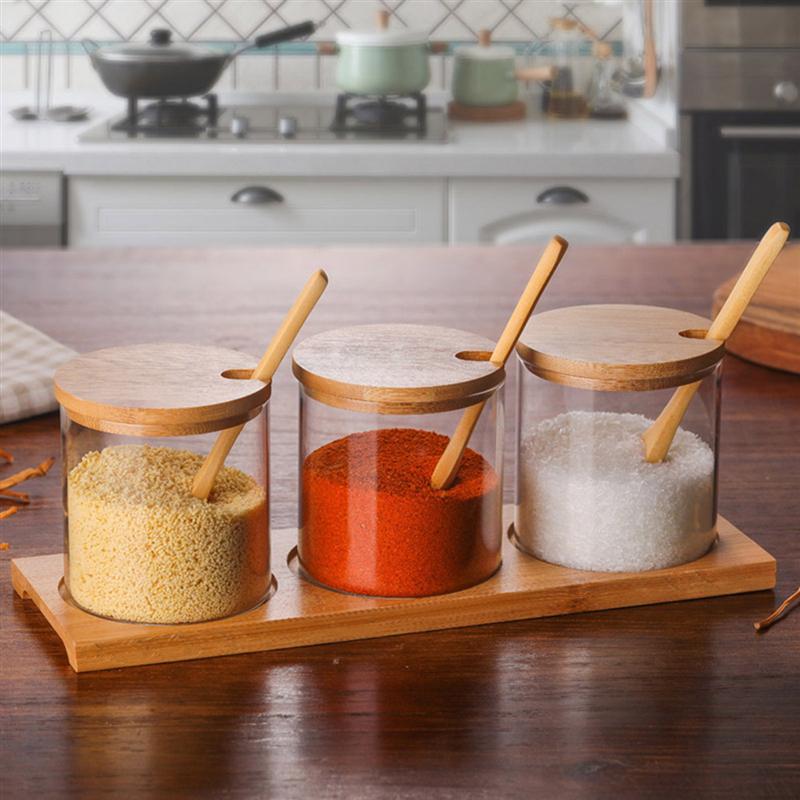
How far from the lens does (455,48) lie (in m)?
3.41

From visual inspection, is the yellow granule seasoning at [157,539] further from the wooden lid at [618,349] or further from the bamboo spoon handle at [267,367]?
the wooden lid at [618,349]

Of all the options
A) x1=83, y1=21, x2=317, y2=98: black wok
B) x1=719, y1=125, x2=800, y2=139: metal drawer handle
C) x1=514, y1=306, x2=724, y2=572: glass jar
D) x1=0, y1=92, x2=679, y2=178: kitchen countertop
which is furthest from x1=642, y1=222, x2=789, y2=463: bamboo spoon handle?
x1=83, y1=21, x2=317, y2=98: black wok

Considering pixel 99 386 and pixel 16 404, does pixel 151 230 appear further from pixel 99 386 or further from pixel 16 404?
pixel 99 386

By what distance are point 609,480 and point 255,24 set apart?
287 centimetres

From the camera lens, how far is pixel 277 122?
3033mm

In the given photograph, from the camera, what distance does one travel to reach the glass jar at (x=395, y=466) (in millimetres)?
717

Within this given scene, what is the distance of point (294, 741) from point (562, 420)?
248 millimetres

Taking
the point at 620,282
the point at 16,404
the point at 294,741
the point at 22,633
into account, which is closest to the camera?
the point at 294,741

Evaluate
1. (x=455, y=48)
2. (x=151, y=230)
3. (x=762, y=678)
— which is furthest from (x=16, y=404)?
(x=455, y=48)

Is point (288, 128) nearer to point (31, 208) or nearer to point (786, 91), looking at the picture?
point (31, 208)

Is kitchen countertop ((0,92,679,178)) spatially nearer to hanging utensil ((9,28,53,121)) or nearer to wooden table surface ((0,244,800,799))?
hanging utensil ((9,28,53,121))

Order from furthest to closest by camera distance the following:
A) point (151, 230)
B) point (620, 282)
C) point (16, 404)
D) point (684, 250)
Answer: point (151, 230) → point (684, 250) → point (620, 282) → point (16, 404)

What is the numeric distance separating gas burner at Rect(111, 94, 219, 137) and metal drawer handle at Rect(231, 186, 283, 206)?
176mm

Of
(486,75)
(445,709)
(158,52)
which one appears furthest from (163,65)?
(445,709)
